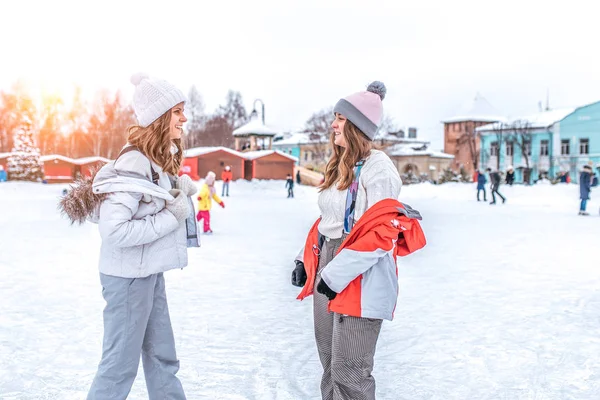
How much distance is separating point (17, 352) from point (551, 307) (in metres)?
4.23

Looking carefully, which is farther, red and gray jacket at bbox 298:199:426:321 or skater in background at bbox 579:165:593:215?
skater in background at bbox 579:165:593:215

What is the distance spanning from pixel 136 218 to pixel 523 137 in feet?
177

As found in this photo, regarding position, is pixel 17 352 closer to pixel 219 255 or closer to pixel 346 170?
pixel 346 170

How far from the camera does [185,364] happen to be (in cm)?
379

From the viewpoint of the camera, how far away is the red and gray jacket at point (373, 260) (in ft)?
7.61

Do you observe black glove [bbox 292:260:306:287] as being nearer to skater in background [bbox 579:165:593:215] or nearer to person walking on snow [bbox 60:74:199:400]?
person walking on snow [bbox 60:74:199:400]

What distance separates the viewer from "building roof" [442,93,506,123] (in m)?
→ 66.2

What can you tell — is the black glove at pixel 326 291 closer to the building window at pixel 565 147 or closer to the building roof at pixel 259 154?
the building roof at pixel 259 154

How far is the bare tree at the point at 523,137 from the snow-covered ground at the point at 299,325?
4504cm

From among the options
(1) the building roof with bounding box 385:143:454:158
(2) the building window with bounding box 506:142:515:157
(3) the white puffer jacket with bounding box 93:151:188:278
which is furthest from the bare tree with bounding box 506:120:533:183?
(3) the white puffer jacket with bounding box 93:151:188:278

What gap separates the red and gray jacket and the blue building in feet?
158

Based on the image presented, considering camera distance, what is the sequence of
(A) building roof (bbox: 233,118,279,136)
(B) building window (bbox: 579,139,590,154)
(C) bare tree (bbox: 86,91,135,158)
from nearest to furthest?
1. (A) building roof (bbox: 233,118,279,136)
2. (B) building window (bbox: 579,139,590,154)
3. (C) bare tree (bbox: 86,91,135,158)

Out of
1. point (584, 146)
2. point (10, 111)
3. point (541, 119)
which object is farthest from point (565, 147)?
point (10, 111)

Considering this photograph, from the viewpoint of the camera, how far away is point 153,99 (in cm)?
255
